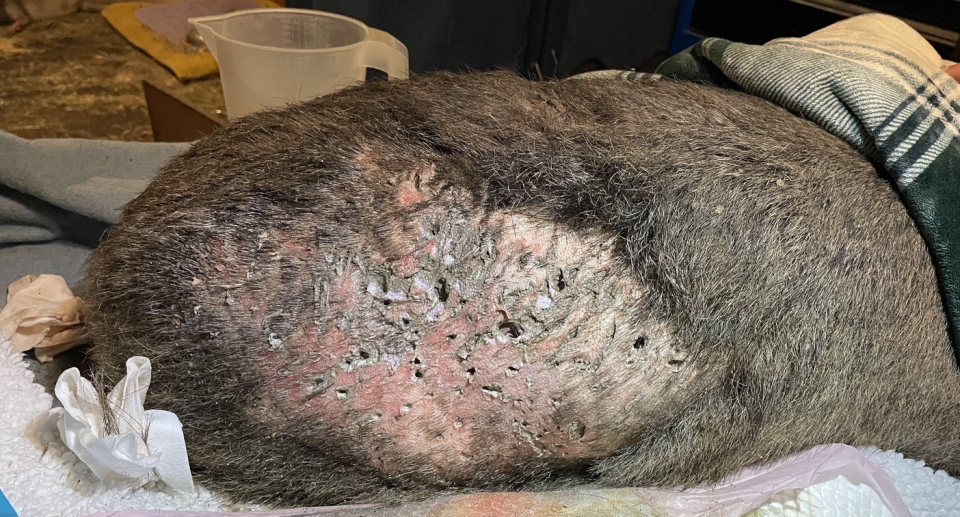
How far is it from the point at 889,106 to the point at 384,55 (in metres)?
0.86

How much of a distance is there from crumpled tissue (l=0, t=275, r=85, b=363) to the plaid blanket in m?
0.86

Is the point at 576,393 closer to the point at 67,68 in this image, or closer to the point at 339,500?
the point at 339,500

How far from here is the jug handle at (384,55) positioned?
125 cm

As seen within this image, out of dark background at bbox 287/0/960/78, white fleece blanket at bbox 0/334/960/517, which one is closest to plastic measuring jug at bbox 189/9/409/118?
dark background at bbox 287/0/960/78

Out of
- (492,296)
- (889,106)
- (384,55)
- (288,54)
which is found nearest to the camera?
(492,296)

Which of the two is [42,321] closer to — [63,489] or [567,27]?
[63,489]

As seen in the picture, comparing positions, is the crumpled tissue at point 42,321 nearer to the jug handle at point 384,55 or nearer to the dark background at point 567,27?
the jug handle at point 384,55

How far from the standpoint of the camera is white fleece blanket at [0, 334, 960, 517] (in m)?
0.62

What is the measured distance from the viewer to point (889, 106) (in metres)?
0.73

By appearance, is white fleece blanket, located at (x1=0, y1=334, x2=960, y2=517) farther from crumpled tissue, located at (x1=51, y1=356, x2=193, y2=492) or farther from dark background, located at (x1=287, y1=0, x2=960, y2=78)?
dark background, located at (x1=287, y1=0, x2=960, y2=78)

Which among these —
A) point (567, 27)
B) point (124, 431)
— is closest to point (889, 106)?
point (124, 431)

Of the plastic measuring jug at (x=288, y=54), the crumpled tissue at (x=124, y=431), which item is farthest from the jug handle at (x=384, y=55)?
the crumpled tissue at (x=124, y=431)

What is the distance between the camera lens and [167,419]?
61 centimetres

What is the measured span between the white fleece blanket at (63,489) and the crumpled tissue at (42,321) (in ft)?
0.07
